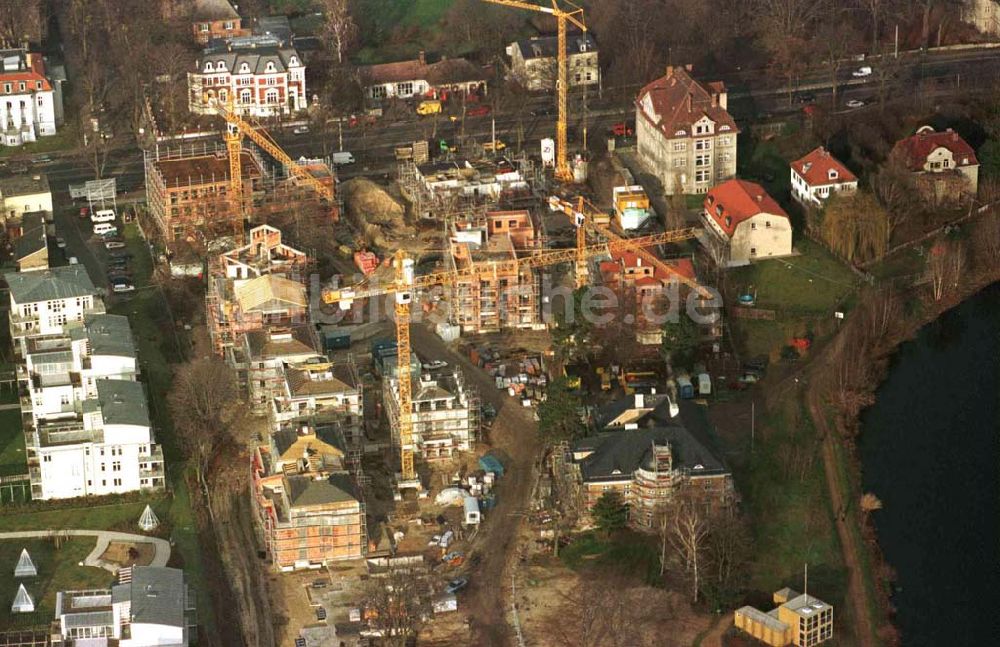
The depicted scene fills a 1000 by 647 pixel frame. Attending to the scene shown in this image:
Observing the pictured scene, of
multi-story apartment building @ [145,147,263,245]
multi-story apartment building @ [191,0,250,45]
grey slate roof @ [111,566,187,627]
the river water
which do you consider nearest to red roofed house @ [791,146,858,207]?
the river water

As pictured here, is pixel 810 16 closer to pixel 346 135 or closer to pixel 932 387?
pixel 346 135

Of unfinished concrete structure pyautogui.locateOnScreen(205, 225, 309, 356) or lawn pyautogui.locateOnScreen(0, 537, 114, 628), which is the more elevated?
unfinished concrete structure pyautogui.locateOnScreen(205, 225, 309, 356)

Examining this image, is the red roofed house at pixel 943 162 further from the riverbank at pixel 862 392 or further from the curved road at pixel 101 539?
the curved road at pixel 101 539

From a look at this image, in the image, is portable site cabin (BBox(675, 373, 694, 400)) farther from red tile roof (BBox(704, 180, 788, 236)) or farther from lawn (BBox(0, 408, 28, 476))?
lawn (BBox(0, 408, 28, 476))

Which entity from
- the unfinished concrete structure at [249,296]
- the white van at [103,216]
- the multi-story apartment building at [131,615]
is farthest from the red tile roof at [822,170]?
the multi-story apartment building at [131,615]

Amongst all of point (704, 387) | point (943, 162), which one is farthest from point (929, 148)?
point (704, 387)

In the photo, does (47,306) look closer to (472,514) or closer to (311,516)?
(311,516)

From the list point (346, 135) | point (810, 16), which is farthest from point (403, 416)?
point (810, 16)
